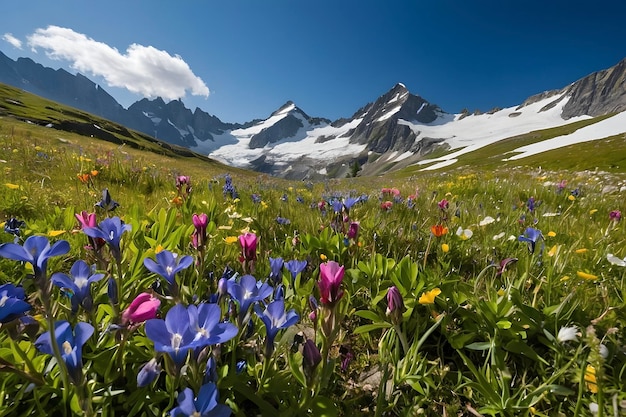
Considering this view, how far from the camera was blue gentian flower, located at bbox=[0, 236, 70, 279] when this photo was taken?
1.13 meters

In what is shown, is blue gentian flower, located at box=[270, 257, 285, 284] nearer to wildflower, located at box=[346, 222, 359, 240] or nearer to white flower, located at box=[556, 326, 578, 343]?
wildflower, located at box=[346, 222, 359, 240]

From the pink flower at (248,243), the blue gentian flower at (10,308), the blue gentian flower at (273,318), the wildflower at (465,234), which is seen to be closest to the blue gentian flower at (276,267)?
the pink flower at (248,243)

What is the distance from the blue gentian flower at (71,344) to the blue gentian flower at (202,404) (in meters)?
0.39

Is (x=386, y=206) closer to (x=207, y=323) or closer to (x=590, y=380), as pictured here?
(x=590, y=380)

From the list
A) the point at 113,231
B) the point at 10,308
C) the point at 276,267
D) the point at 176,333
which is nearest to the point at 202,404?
the point at 176,333

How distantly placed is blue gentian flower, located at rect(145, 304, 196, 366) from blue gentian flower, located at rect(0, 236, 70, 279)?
465 mm

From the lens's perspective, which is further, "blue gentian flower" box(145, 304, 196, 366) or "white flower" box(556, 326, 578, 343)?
"white flower" box(556, 326, 578, 343)

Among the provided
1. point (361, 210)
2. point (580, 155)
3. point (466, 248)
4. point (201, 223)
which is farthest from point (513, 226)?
point (580, 155)

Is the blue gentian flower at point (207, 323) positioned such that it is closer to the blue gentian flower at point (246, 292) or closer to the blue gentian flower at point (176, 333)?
the blue gentian flower at point (176, 333)

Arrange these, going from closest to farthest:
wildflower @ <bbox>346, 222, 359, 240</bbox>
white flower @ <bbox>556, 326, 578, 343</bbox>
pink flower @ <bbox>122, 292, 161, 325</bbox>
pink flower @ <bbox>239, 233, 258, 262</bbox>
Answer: pink flower @ <bbox>122, 292, 161, 325</bbox> → white flower @ <bbox>556, 326, 578, 343</bbox> → pink flower @ <bbox>239, 233, 258, 262</bbox> → wildflower @ <bbox>346, 222, 359, 240</bbox>

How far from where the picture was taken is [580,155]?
2712 inches

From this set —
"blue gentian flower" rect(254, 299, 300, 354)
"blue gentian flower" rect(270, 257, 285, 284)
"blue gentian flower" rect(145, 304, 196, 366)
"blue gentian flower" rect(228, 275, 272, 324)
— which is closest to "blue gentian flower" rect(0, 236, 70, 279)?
"blue gentian flower" rect(145, 304, 196, 366)

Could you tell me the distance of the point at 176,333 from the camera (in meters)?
1.10

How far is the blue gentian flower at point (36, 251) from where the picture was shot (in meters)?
1.13
